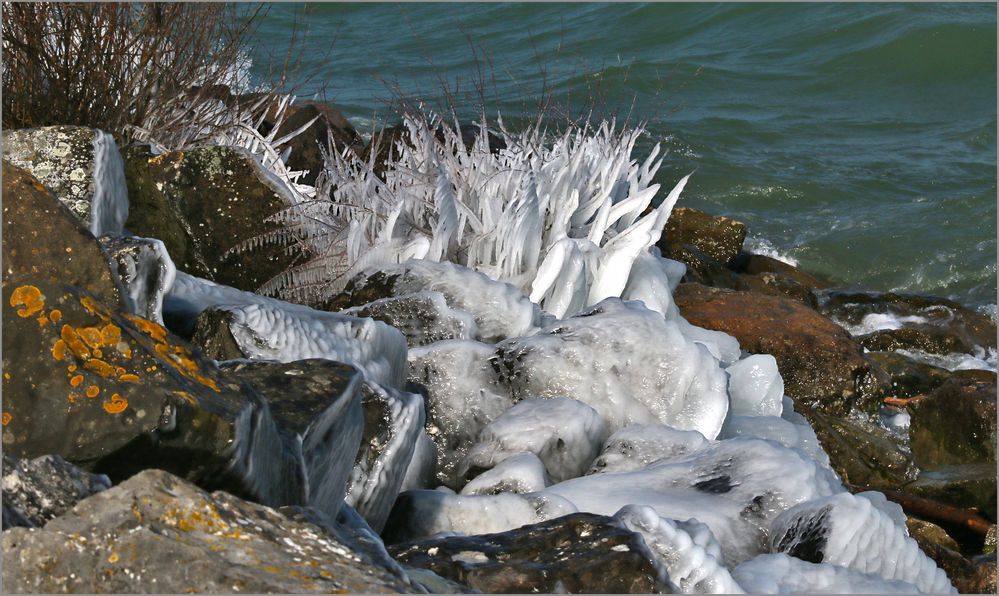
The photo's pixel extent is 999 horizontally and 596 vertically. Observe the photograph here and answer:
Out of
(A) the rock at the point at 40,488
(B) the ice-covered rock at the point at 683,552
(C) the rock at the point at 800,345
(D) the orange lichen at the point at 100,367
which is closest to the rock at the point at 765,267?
(C) the rock at the point at 800,345

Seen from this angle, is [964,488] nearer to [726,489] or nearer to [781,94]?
[726,489]

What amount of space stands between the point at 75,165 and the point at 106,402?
242 centimetres

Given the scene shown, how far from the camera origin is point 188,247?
15.5ft

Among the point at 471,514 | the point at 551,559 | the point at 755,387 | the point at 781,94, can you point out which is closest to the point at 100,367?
the point at 551,559

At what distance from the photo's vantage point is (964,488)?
431 cm

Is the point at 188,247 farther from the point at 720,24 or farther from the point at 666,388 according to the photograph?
the point at 720,24

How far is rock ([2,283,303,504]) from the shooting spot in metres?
2.07

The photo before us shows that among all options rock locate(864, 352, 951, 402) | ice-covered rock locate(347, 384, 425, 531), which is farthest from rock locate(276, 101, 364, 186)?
ice-covered rock locate(347, 384, 425, 531)

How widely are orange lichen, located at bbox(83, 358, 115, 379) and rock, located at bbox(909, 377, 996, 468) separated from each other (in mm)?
3722

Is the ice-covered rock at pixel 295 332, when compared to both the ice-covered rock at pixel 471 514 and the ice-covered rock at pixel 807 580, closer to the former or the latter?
the ice-covered rock at pixel 471 514

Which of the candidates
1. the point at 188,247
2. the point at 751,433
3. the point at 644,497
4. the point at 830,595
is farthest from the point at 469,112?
the point at 830,595

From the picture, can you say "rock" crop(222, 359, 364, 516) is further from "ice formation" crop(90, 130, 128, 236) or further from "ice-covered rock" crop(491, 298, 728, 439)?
"ice formation" crop(90, 130, 128, 236)

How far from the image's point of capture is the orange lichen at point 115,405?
81.4 inches

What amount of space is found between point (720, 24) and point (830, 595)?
13672 mm
